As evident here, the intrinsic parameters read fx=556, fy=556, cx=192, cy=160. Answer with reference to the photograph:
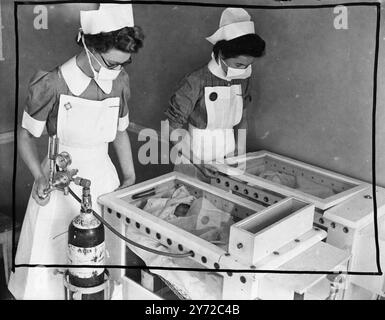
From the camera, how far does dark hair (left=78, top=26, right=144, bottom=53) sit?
118cm

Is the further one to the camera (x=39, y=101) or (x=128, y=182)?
(x=128, y=182)

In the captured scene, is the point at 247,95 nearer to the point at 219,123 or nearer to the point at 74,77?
the point at 219,123

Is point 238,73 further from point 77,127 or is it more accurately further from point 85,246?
point 85,246

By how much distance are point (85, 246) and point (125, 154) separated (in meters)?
0.23

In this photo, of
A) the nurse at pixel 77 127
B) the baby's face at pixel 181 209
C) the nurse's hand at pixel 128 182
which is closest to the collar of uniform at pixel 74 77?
the nurse at pixel 77 127

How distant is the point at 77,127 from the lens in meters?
1.24

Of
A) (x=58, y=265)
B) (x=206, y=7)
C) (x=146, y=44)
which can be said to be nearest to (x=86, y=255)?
(x=58, y=265)

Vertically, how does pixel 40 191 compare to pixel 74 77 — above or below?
below

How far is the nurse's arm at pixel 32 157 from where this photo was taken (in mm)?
1266

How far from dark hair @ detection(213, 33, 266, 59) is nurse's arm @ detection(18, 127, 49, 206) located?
0.47m

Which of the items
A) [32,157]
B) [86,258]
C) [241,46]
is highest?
[241,46]

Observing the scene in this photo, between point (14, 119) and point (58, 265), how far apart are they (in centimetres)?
36

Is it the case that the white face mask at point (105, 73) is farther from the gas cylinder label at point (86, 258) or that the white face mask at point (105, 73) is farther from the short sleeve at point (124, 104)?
the gas cylinder label at point (86, 258)

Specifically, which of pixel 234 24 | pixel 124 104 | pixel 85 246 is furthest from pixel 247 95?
pixel 85 246
